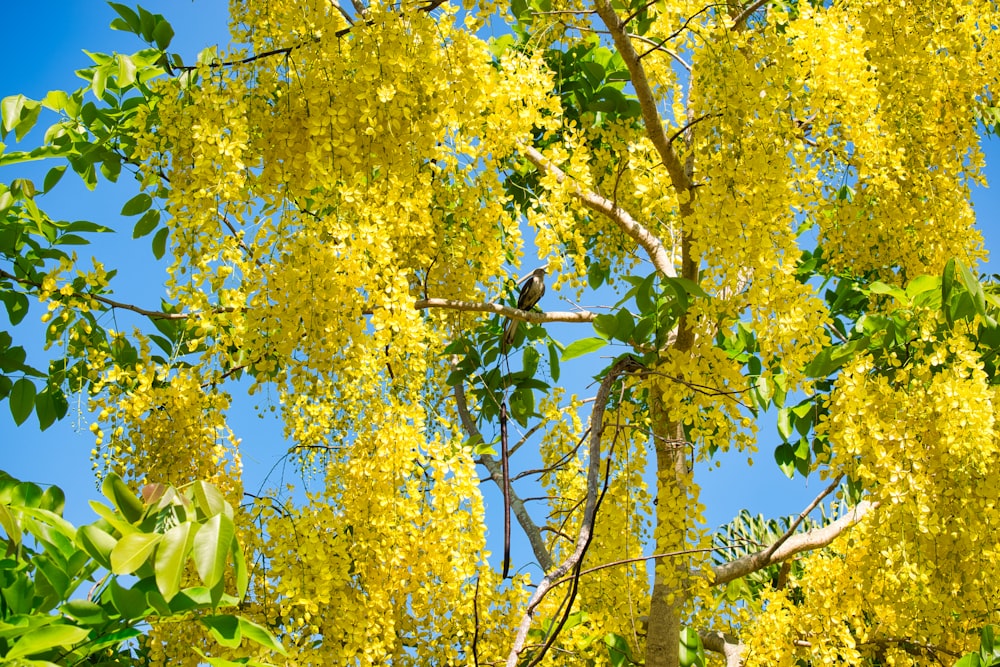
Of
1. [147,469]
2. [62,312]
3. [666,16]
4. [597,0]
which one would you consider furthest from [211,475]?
[666,16]

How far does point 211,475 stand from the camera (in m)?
2.48

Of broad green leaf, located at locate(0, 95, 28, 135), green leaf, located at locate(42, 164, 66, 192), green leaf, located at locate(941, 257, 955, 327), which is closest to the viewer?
green leaf, located at locate(941, 257, 955, 327)

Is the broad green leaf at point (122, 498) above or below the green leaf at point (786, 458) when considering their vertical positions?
below

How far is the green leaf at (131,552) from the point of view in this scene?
1204 mm

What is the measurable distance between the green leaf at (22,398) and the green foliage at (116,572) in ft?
4.59

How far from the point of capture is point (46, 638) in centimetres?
114

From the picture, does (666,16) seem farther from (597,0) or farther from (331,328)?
(331,328)

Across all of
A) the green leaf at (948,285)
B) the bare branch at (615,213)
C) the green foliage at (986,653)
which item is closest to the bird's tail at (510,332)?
the bare branch at (615,213)

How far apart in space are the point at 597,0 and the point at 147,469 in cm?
162

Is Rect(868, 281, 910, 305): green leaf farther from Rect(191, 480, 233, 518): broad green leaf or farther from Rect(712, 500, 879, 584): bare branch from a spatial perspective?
Rect(191, 480, 233, 518): broad green leaf

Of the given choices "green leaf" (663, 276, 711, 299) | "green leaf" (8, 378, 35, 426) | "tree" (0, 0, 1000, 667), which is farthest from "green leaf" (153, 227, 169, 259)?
"green leaf" (663, 276, 711, 299)

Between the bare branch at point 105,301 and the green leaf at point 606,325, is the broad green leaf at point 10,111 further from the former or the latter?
the green leaf at point 606,325

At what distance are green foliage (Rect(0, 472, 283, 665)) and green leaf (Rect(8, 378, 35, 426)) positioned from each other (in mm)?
1398

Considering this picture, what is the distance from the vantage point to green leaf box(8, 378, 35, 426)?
273cm
